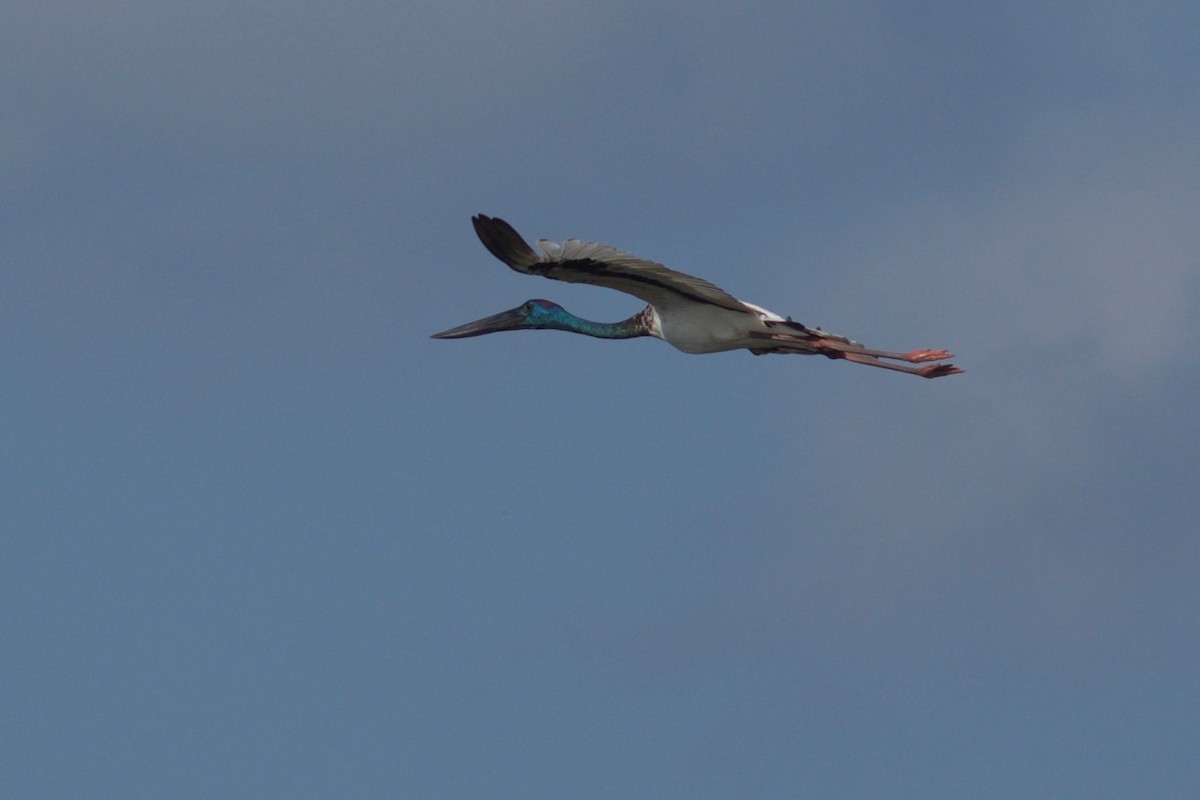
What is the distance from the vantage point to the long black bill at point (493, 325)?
110 ft

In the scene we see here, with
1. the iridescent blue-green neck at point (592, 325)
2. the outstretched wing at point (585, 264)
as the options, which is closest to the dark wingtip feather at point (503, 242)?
the outstretched wing at point (585, 264)

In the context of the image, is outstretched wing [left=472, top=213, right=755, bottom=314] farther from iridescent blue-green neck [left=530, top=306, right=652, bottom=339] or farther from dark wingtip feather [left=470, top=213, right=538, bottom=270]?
iridescent blue-green neck [left=530, top=306, right=652, bottom=339]

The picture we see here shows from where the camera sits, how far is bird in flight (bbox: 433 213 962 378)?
91.0ft

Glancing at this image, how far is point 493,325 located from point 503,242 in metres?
6.12

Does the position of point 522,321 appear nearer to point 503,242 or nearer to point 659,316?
point 659,316

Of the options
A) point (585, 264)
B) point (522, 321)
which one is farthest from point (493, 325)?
point (585, 264)

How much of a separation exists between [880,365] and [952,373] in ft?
3.40

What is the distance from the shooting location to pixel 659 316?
3112 centimetres

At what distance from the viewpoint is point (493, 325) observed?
33.6 m

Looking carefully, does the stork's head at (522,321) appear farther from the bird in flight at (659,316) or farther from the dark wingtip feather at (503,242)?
the dark wingtip feather at (503,242)

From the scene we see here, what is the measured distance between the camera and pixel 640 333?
31828 millimetres

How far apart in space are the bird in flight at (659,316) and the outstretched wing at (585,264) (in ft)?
0.04

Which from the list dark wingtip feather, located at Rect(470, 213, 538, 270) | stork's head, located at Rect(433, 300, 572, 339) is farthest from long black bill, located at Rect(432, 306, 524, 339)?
dark wingtip feather, located at Rect(470, 213, 538, 270)

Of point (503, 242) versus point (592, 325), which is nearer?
point (503, 242)
